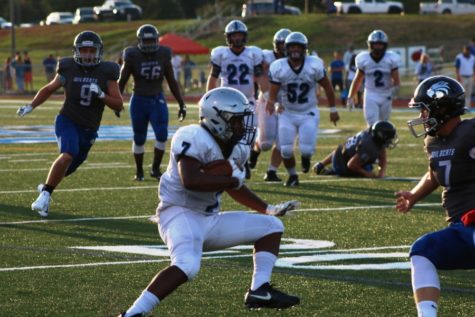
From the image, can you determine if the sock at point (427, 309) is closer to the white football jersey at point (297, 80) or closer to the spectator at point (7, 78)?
the white football jersey at point (297, 80)

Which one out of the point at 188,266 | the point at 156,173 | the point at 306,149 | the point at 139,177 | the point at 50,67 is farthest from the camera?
the point at 50,67

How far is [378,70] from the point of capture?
15.0 m

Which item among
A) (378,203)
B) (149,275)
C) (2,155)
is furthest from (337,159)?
(149,275)

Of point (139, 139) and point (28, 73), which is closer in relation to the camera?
point (139, 139)

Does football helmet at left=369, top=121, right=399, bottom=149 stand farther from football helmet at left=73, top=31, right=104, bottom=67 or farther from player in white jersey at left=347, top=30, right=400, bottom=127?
football helmet at left=73, top=31, right=104, bottom=67

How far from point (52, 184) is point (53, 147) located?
807 cm

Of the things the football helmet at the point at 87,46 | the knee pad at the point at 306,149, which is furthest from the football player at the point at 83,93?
the knee pad at the point at 306,149

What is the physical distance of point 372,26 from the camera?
51.0m

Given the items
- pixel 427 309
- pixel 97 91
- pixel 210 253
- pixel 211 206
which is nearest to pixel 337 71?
pixel 97 91

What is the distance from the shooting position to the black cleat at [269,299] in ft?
19.7

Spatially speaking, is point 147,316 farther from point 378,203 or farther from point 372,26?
point 372,26

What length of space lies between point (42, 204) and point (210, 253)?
86.8 inches

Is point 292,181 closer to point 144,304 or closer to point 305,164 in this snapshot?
point 305,164

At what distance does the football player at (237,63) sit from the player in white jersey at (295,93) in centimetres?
95
